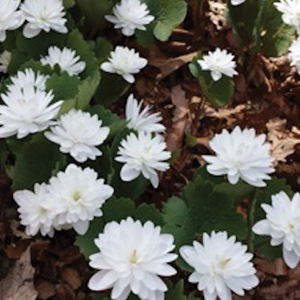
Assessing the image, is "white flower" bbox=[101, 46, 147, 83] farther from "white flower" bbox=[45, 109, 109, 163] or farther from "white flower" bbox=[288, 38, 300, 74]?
"white flower" bbox=[288, 38, 300, 74]

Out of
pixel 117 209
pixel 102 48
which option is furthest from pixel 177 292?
pixel 102 48

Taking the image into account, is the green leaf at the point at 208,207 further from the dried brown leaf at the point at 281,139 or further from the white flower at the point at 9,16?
the white flower at the point at 9,16

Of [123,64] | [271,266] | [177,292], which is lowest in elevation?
[271,266]

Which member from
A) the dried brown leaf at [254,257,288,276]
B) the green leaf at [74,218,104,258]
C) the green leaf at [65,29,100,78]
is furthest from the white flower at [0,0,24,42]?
the dried brown leaf at [254,257,288,276]

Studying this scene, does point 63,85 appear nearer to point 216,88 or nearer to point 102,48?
point 102,48

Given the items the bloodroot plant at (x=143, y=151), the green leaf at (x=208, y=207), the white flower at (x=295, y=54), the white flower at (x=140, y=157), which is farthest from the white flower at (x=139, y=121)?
the white flower at (x=295, y=54)
